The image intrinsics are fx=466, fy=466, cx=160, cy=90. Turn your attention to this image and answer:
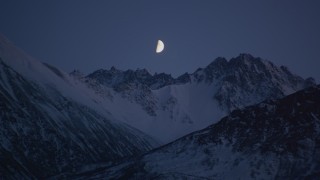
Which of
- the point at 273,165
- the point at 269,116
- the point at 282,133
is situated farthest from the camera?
the point at 269,116

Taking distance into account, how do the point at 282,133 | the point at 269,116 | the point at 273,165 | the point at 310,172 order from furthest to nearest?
1. the point at 269,116
2. the point at 282,133
3. the point at 273,165
4. the point at 310,172

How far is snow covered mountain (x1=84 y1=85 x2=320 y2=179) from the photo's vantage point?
152m

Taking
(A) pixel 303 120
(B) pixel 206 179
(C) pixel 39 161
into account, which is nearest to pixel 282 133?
(A) pixel 303 120

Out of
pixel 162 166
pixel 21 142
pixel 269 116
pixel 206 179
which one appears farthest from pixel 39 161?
pixel 269 116

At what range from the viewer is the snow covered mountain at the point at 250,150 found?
151875mm

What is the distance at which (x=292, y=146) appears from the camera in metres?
159

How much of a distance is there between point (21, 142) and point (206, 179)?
85.4 metres

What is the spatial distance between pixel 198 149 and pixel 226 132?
1422 centimetres

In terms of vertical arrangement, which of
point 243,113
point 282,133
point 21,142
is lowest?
point 282,133

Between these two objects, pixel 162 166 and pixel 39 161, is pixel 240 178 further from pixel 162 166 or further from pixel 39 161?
pixel 39 161

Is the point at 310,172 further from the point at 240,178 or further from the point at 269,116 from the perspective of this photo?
the point at 269,116

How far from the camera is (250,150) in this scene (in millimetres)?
164875

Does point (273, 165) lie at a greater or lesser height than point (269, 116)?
lesser

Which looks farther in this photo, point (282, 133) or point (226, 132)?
point (226, 132)
